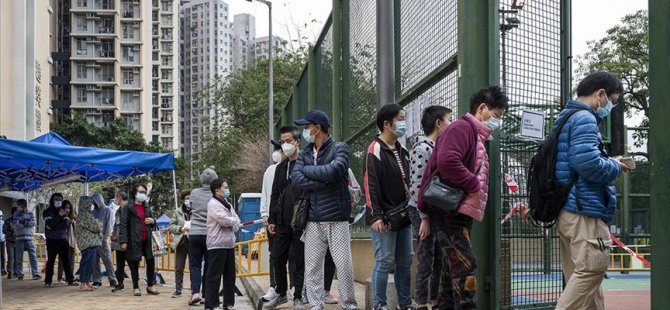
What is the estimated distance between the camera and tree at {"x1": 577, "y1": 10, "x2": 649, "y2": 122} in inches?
1303

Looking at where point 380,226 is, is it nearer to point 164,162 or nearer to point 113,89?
point 164,162

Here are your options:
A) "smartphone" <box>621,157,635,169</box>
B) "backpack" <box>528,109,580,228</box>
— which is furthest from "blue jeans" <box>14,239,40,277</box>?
"smartphone" <box>621,157,635,169</box>

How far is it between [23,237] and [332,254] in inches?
586

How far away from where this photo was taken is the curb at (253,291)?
10.7 metres

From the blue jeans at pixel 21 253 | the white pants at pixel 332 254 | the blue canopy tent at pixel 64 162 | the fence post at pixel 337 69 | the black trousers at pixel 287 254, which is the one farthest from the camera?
the blue jeans at pixel 21 253

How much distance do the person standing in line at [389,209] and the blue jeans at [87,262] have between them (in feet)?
32.1

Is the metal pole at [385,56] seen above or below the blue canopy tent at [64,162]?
above

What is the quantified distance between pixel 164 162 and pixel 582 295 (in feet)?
39.9

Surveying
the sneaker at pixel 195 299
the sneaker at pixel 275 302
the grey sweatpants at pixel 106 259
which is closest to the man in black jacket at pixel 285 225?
the sneaker at pixel 275 302

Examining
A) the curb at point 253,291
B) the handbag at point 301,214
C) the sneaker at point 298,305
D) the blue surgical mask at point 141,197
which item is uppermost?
the handbag at point 301,214

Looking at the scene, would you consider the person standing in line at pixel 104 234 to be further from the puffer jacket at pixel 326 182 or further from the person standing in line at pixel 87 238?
the puffer jacket at pixel 326 182

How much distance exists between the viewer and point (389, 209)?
7340 millimetres

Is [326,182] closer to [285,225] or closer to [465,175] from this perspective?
[285,225]

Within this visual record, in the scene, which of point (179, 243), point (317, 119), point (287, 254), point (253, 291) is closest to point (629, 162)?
point (317, 119)
